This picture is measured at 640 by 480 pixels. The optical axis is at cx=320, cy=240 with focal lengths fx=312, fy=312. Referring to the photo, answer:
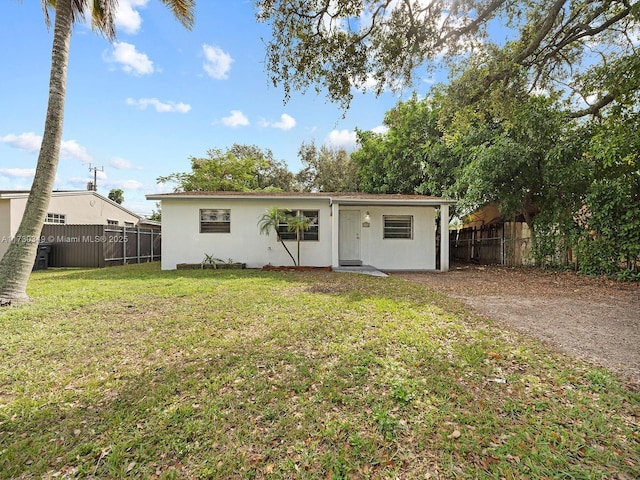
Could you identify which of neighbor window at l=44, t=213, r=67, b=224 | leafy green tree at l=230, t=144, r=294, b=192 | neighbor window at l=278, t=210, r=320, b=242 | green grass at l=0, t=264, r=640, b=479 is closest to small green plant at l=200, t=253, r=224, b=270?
neighbor window at l=278, t=210, r=320, b=242

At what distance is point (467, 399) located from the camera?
2645mm

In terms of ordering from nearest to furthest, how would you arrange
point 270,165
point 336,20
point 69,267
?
point 336,20, point 69,267, point 270,165

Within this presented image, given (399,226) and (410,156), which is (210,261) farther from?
(410,156)

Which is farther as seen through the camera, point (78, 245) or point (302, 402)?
point (78, 245)

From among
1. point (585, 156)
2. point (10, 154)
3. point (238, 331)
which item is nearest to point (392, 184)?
point (585, 156)

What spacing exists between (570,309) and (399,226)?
23.0ft

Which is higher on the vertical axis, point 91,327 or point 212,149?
point 212,149

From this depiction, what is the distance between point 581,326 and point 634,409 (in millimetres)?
2556

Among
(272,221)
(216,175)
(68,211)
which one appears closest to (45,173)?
(272,221)

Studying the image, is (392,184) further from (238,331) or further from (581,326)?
(238,331)

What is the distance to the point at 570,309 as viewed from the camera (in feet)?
18.6

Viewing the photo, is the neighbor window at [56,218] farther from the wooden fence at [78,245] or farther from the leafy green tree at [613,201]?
the leafy green tree at [613,201]

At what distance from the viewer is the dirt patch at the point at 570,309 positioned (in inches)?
145

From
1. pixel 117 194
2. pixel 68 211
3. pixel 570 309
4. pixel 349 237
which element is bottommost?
pixel 570 309
